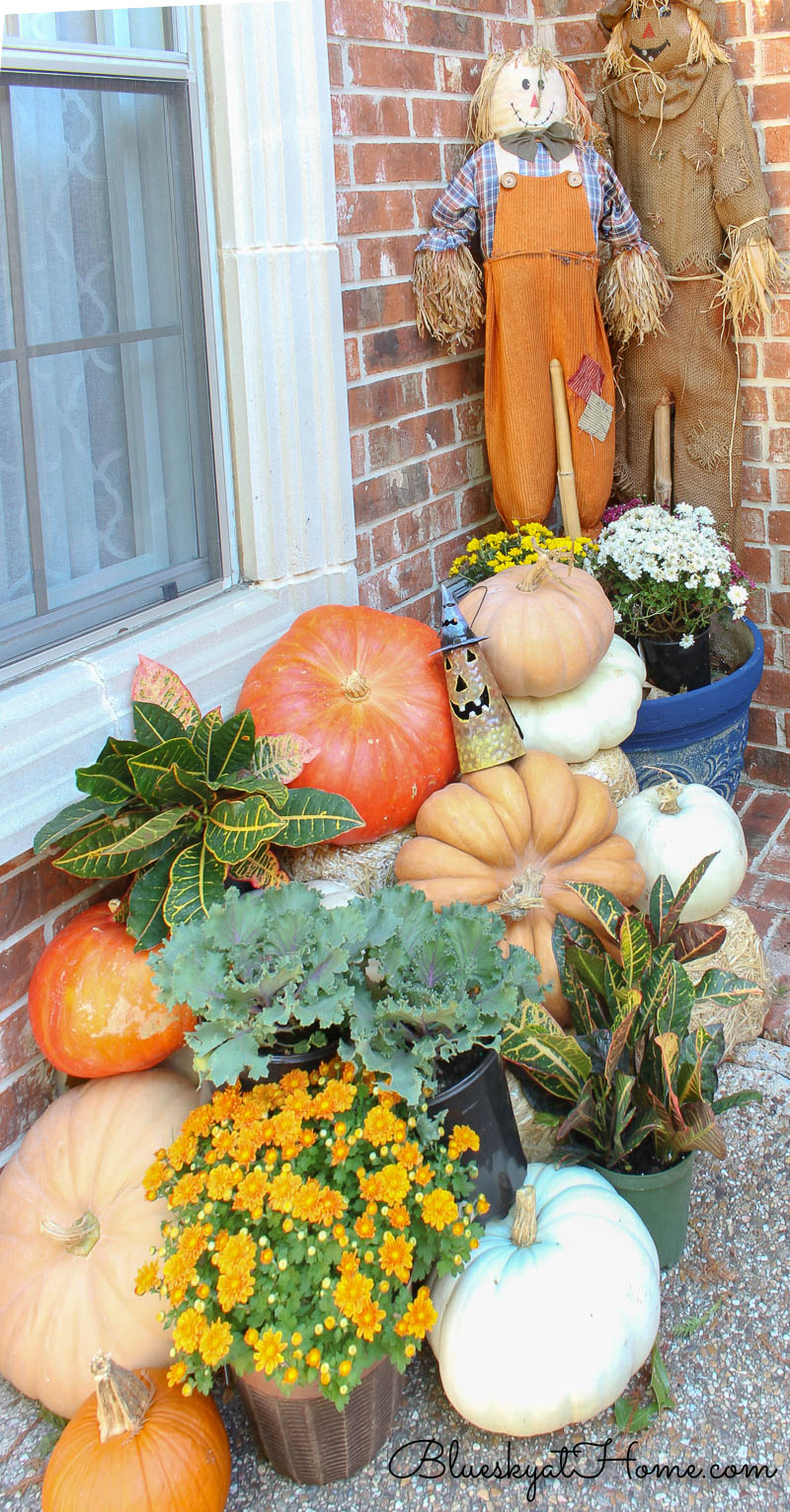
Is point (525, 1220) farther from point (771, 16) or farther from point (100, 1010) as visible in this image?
point (771, 16)

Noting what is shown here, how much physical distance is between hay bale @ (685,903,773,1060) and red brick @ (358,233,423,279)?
5.47 ft

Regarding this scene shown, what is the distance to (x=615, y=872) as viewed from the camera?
236 cm

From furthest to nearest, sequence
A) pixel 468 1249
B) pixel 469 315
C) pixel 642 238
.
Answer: pixel 642 238 → pixel 469 315 → pixel 468 1249

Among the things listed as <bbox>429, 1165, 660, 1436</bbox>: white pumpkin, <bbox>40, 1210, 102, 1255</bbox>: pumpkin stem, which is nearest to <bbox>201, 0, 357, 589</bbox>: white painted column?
<bbox>40, 1210, 102, 1255</bbox>: pumpkin stem

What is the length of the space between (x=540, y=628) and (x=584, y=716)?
0.24 meters

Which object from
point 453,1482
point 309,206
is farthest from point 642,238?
point 453,1482

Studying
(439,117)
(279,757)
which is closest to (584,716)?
(279,757)

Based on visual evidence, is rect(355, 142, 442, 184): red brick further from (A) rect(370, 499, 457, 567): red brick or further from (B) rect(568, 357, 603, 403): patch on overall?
(A) rect(370, 499, 457, 567): red brick

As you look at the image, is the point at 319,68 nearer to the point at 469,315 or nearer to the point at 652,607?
the point at 469,315

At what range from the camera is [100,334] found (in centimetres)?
232

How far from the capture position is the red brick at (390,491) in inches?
114

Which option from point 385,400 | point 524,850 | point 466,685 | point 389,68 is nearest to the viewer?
point 524,850

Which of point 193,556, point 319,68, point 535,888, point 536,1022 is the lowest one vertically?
point 536,1022

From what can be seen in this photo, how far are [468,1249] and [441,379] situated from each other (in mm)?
2271
